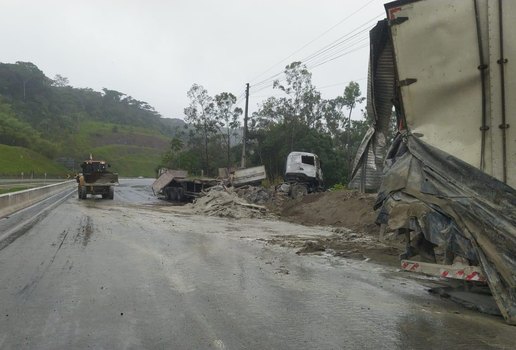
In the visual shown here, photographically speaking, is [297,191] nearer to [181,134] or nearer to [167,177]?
[167,177]

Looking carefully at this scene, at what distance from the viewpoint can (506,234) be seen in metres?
5.85

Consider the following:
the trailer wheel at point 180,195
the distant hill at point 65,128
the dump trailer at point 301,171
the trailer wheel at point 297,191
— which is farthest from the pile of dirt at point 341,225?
the distant hill at point 65,128

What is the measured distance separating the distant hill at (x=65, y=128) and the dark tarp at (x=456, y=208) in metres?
71.8

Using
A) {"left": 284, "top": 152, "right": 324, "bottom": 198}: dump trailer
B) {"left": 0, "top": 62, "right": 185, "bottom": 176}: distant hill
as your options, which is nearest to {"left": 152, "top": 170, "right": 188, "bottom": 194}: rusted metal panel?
{"left": 284, "top": 152, "right": 324, "bottom": 198}: dump trailer

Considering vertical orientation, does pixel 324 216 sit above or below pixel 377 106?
below

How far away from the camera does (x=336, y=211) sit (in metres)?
20.4

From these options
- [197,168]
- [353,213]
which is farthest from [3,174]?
[353,213]

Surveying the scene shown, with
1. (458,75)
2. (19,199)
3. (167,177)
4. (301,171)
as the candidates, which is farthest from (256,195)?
(458,75)

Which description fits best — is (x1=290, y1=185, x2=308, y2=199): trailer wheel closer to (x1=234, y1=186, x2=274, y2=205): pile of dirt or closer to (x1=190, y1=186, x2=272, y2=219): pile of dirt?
(x1=234, y1=186, x2=274, y2=205): pile of dirt

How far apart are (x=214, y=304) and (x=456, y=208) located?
3.31 m

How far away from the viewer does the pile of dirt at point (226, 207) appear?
2219 cm

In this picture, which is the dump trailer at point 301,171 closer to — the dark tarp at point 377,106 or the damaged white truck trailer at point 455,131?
the dark tarp at point 377,106

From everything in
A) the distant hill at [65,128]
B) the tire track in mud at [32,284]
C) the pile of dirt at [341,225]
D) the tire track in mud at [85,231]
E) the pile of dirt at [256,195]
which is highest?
the distant hill at [65,128]

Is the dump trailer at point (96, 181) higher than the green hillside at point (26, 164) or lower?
lower
